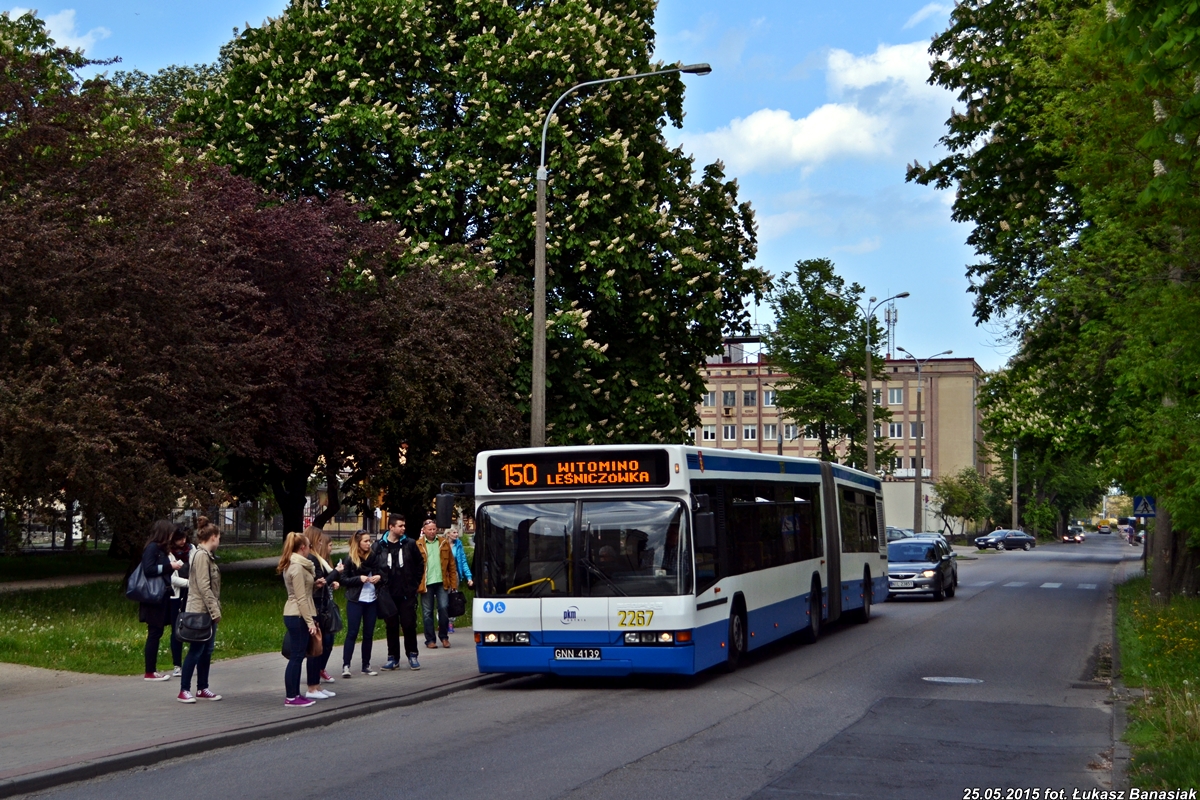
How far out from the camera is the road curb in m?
9.04

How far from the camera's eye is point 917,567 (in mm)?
33625

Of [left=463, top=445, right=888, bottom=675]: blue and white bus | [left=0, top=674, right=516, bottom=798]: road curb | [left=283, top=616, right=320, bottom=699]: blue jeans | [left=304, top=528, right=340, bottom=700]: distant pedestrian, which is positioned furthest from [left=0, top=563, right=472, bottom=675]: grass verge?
[left=463, top=445, right=888, bottom=675]: blue and white bus

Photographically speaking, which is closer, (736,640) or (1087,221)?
(736,640)

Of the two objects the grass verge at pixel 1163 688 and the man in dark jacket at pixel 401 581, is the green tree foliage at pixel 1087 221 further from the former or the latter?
the man in dark jacket at pixel 401 581

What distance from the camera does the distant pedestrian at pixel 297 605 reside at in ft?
41.6

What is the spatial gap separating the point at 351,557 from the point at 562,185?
51.4 feet

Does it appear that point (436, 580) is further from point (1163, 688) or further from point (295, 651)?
point (1163, 688)

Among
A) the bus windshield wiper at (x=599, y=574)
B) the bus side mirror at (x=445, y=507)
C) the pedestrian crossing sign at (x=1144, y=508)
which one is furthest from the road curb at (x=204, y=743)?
the pedestrian crossing sign at (x=1144, y=508)

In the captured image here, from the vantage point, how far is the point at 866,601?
25.7m

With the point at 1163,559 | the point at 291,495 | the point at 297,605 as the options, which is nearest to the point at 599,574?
the point at 297,605

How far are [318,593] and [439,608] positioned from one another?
5.73 metres

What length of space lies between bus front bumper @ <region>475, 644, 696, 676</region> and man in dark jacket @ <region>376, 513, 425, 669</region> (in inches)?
60.3

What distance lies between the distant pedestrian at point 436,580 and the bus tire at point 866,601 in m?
9.01

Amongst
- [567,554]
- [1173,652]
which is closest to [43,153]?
[567,554]
